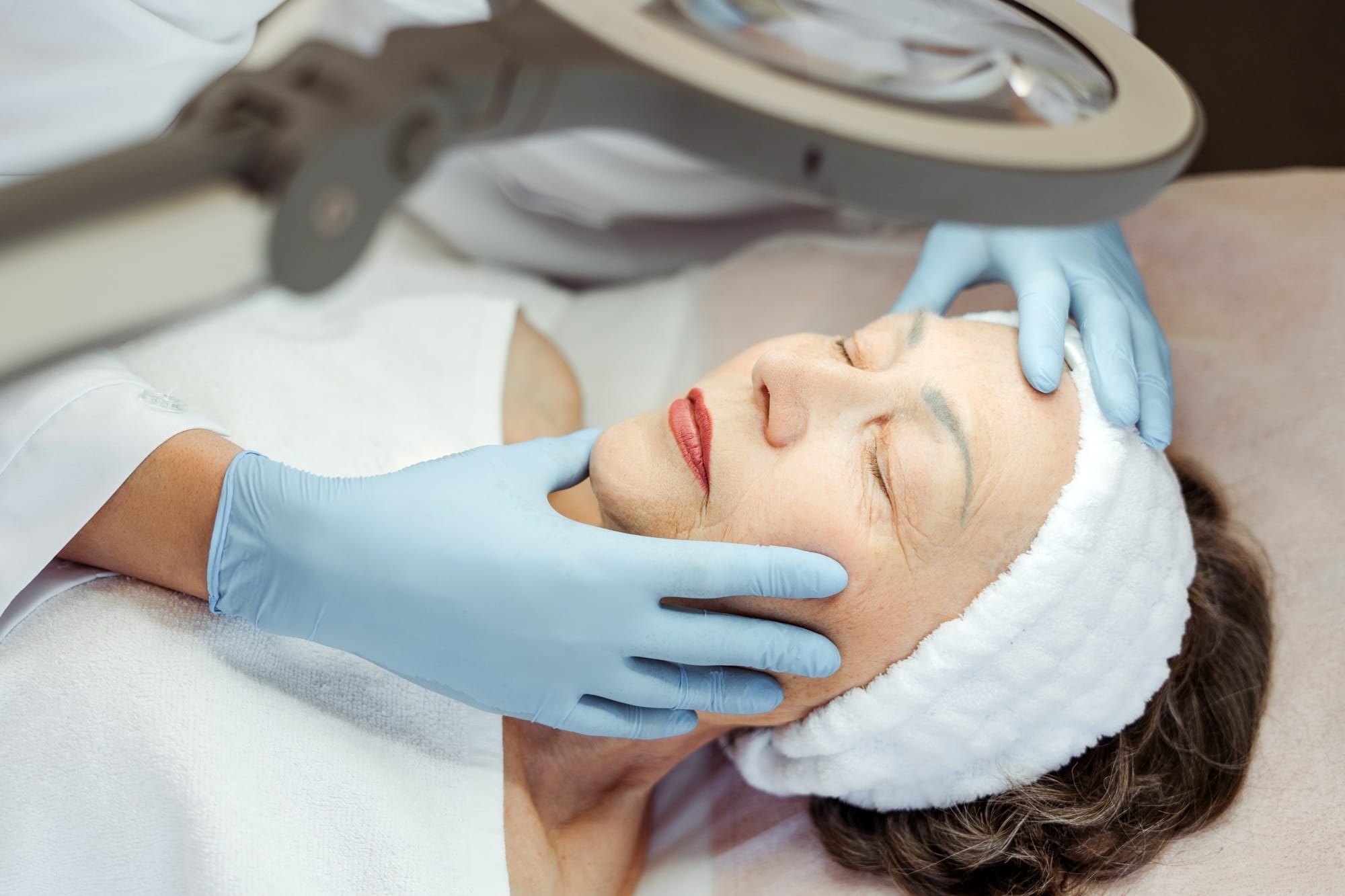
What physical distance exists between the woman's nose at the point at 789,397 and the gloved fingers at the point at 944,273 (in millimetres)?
478

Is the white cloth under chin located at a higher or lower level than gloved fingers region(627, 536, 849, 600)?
lower

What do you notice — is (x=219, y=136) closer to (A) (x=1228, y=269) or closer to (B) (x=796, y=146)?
(B) (x=796, y=146)

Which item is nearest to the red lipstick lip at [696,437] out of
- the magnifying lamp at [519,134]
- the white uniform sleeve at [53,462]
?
the magnifying lamp at [519,134]

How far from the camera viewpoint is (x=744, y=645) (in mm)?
1104

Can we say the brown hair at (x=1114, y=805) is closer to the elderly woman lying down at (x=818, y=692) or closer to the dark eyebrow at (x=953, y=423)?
the elderly woman lying down at (x=818, y=692)

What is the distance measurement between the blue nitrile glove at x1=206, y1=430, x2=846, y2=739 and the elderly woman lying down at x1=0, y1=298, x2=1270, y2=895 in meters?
0.06

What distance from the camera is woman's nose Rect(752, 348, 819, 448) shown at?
1087mm

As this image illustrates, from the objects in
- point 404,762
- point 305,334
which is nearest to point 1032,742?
point 404,762

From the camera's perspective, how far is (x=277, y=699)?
116 centimetres

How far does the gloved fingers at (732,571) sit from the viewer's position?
3.45 feet

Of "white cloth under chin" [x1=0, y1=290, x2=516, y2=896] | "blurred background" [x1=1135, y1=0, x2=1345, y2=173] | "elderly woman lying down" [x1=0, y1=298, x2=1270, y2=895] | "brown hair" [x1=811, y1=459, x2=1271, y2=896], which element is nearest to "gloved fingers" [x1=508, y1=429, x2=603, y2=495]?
"elderly woman lying down" [x1=0, y1=298, x2=1270, y2=895]

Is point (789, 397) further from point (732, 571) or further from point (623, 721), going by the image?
point (623, 721)

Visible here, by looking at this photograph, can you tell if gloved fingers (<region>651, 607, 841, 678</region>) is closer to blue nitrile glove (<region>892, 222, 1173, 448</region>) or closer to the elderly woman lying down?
the elderly woman lying down

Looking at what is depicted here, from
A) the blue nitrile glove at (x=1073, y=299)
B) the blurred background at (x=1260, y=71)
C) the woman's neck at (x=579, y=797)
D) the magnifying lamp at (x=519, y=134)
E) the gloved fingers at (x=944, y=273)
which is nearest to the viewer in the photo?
the magnifying lamp at (x=519, y=134)
